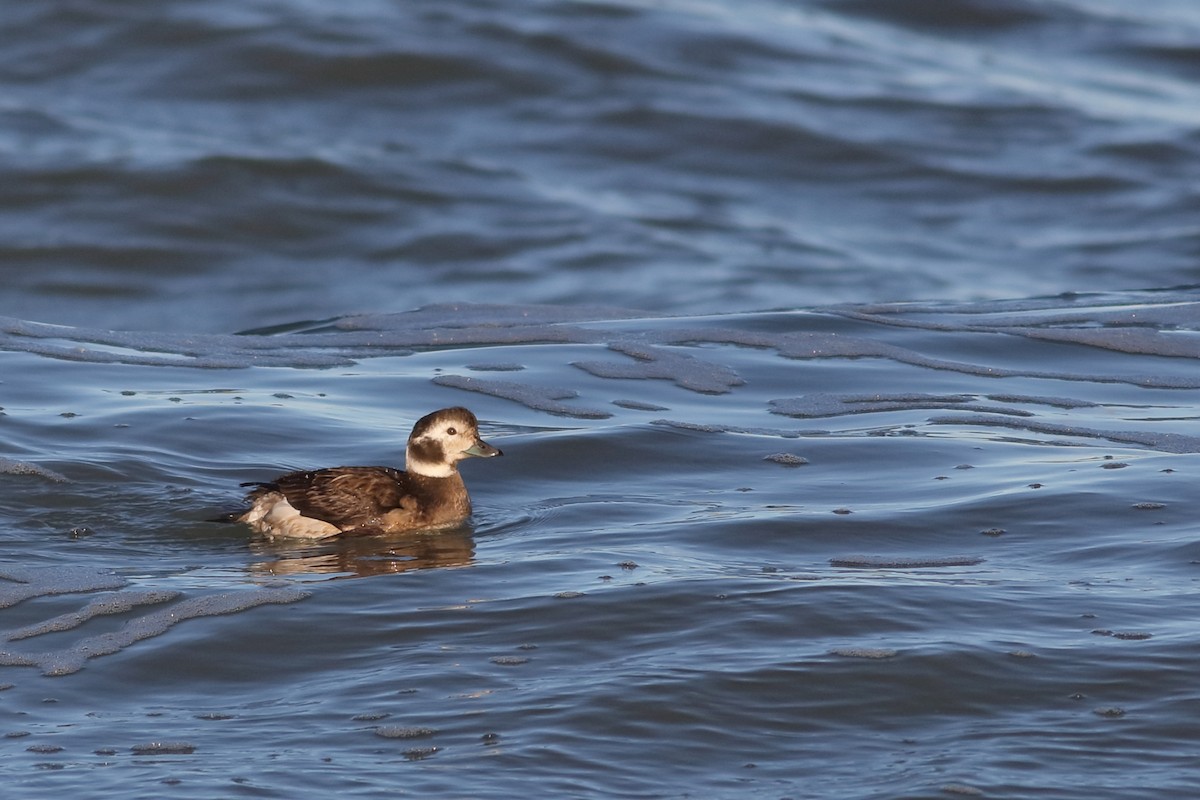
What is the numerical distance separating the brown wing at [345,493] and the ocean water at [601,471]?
0.61ft

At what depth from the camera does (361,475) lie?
27.7 feet

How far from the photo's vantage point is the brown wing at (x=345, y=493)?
8.28 meters

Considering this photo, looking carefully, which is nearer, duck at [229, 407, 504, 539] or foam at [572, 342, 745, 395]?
duck at [229, 407, 504, 539]

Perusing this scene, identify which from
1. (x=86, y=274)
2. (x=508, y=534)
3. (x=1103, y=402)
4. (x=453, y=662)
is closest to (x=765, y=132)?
(x=86, y=274)

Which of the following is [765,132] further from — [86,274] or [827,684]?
[827,684]

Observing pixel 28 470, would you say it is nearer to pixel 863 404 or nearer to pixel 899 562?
pixel 899 562

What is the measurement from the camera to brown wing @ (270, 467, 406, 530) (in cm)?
828

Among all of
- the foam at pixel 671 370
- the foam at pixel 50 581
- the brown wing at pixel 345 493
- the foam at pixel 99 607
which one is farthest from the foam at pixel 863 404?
the foam at pixel 50 581

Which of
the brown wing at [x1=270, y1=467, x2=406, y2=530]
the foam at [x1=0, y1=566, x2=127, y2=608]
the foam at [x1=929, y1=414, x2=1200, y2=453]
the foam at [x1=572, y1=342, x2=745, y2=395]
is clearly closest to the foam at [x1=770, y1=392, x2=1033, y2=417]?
the foam at [x1=929, y1=414, x2=1200, y2=453]

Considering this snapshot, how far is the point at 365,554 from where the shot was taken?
8.32 metres

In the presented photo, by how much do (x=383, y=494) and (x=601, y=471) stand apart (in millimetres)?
1370

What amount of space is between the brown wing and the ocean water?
0.18 meters

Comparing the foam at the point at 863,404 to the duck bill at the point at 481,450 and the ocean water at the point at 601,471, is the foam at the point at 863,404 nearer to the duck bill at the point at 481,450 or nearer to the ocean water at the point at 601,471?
the ocean water at the point at 601,471

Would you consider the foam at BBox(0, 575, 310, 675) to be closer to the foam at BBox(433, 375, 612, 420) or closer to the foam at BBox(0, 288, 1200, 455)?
the foam at BBox(433, 375, 612, 420)
